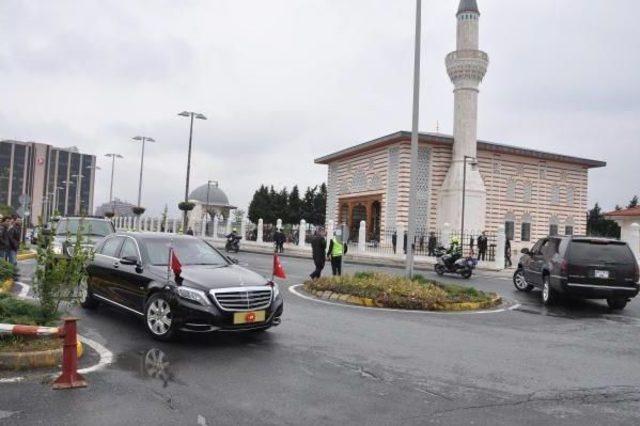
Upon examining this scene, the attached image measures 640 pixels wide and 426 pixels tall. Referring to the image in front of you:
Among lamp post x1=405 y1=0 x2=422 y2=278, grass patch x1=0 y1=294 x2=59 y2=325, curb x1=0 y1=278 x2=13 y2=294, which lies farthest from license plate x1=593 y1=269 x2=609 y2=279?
curb x1=0 y1=278 x2=13 y2=294

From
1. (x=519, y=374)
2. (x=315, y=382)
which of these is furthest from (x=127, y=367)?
(x=519, y=374)

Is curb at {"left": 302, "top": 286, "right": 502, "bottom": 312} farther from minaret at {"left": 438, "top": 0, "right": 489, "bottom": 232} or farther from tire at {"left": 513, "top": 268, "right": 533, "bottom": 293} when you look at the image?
minaret at {"left": 438, "top": 0, "right": 489, "bottom": 232}

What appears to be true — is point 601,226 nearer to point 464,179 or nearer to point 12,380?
point 464,179

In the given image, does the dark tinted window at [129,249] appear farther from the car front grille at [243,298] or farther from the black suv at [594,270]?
the black suv at [594,270]

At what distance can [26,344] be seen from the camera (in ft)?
21.7

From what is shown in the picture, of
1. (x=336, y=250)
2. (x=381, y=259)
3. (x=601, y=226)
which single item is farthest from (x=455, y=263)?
(x=601, y=226)

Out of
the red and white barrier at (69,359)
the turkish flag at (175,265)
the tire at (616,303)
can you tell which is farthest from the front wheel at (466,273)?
the red and white barrier at (69,359)

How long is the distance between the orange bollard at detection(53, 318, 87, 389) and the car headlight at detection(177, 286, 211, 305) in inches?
77.1

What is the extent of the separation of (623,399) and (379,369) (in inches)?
98.6

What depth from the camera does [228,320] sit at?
7.58 m

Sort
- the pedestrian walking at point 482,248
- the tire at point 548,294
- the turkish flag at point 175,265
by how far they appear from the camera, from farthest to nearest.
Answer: the pedestrian walking at point 482,248, the tire at point 548,294, the turkish flag at point 175,265

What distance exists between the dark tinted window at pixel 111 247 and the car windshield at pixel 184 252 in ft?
2.65

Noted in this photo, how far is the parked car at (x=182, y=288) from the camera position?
7.61 m

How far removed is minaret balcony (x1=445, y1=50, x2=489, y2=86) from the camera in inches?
1535
